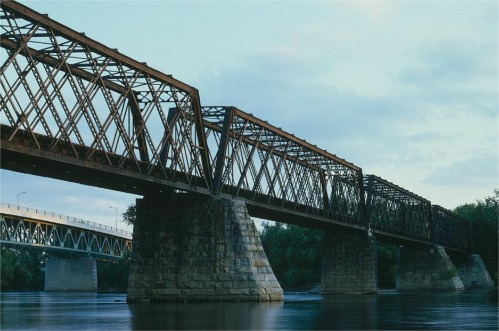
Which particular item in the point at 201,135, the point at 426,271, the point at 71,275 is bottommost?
the point at 71,275

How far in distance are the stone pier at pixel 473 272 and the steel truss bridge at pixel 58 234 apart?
65.9 meters

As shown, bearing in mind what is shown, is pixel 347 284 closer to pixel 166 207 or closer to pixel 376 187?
pixel 376 187

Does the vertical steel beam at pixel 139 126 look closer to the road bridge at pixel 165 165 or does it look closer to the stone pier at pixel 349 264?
the road bridge at pixel 165 165

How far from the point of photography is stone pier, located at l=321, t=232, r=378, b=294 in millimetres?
97562

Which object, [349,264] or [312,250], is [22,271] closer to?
[312,250]

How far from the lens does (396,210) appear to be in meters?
123

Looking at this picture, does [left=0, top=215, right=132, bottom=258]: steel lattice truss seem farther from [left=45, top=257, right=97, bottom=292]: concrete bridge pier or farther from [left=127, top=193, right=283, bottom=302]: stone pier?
[left=127, top=193, right=283, bottom=302]: stone pier

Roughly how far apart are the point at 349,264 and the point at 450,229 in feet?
192

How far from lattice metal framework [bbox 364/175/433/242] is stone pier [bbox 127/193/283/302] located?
4882cm

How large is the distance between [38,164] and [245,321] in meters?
18.7

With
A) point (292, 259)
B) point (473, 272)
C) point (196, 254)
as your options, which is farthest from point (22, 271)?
point (196, 254)

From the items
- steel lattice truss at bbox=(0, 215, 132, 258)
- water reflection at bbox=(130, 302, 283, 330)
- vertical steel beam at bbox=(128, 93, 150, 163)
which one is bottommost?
water reflection at bbox=(130, 302, 283, 330)

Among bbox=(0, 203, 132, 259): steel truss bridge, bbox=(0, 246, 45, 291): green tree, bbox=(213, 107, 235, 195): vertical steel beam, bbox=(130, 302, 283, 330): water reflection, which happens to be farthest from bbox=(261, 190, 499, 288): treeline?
bbox=(130, 302, 283, 330): water reflection

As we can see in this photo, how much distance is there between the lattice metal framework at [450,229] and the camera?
14400 centimetres
